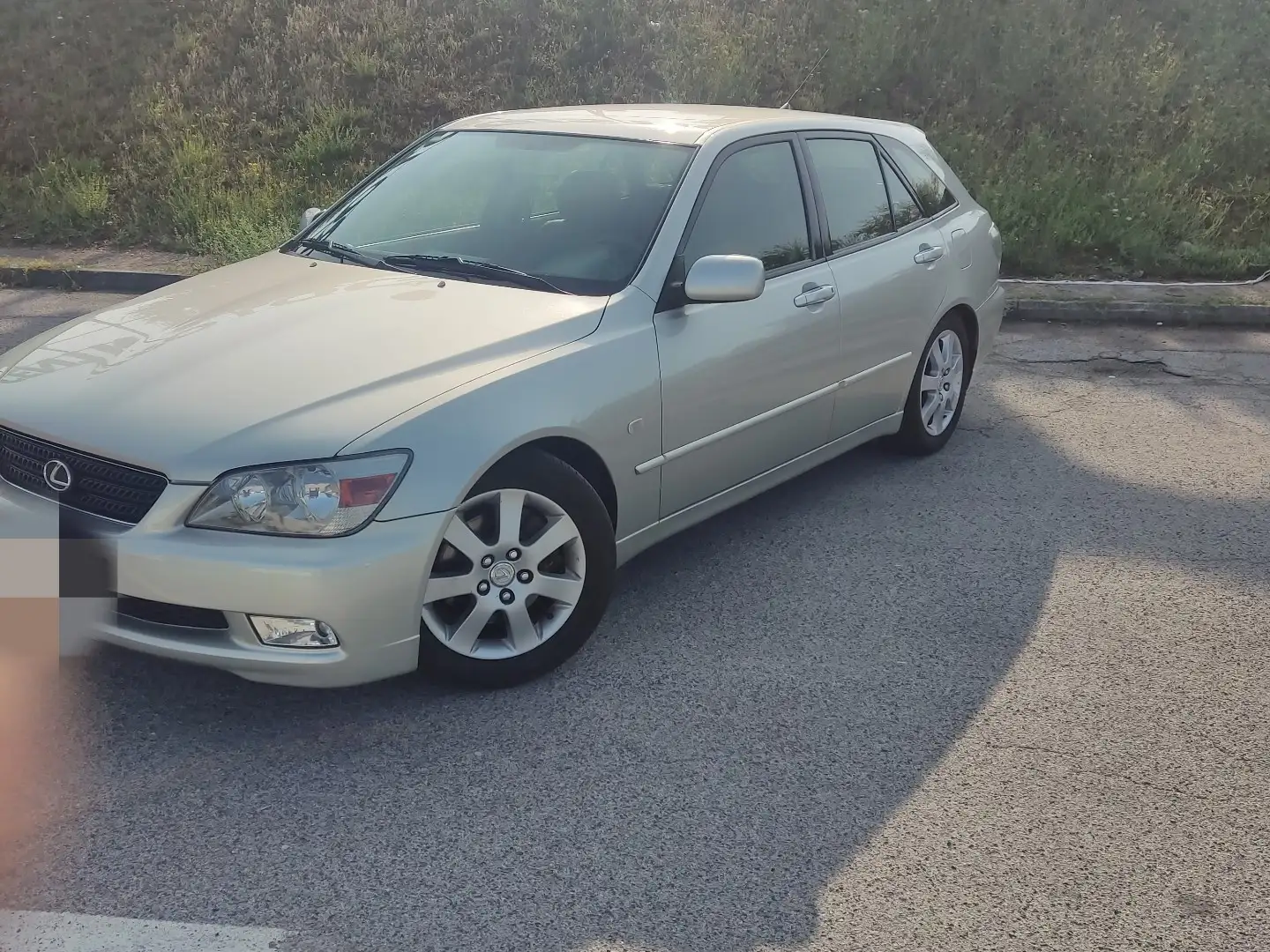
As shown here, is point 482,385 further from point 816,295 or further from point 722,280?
point 816,295

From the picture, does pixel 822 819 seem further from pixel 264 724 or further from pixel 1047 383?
pixel 1047 383

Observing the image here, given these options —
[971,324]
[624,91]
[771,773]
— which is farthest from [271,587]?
[624,91]

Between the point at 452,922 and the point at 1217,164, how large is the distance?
12.0 meters

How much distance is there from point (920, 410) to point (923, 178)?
3.64 ft

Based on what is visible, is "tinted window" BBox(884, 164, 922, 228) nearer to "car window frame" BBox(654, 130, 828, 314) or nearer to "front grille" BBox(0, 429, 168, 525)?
"car window frame" BBox(654, 130, 828, 314)

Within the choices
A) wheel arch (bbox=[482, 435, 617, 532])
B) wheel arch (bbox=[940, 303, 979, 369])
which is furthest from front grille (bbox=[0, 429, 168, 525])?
wheel arch (bbox=[940, 303, 979, 369])

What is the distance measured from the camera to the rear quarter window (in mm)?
5758

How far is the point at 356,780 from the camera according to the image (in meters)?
3.23

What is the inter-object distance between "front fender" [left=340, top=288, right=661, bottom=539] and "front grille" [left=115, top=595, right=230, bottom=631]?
513 millimetres

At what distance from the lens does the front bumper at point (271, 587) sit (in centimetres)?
314

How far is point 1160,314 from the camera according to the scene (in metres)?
9.12

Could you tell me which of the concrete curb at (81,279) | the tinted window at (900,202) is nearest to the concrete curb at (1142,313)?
the concrete curb at (81,279)

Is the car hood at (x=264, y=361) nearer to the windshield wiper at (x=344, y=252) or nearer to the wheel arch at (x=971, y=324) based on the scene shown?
the windshield wiper at (x=344, y=252)

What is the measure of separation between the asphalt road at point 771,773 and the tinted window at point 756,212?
1.15 meters
